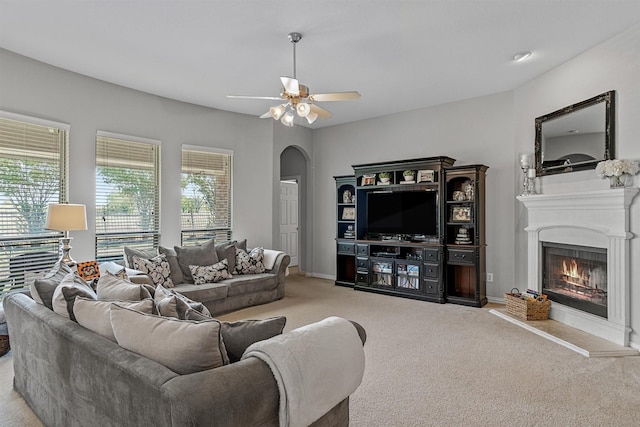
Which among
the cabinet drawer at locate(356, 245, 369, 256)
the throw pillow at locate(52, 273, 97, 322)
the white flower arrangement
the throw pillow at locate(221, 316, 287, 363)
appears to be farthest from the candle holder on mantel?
the throw pillow at locate(52, 273, 97, 322)

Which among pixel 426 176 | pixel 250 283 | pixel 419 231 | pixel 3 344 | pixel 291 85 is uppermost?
pixel 291 85

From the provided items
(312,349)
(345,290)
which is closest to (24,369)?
(312,349)

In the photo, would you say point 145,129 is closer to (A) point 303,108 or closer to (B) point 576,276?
(A) point 303,108

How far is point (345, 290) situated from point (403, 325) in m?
1.99

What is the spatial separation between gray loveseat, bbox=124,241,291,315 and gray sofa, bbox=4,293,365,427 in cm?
212

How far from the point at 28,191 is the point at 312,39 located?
3413mm

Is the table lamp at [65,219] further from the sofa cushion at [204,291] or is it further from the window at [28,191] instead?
A: the sofa cushion at [204,291]

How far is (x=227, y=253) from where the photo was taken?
526cm

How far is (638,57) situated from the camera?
3412mm

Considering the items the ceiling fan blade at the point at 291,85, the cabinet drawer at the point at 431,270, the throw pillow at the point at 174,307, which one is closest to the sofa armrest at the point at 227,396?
the throw pillow at the point at 174,307

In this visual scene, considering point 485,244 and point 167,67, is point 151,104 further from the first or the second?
point 485,244

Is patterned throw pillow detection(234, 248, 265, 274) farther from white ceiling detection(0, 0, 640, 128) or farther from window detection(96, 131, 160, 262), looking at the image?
white ceiling detection(0, 0, 640, 128)

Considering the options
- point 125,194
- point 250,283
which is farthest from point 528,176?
point 125,194

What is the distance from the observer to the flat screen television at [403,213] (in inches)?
218
